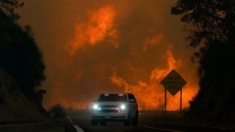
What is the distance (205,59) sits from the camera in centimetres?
4612

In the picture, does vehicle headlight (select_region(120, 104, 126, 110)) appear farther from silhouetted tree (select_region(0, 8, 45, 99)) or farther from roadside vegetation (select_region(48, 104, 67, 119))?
roadside vegetation (select_region(48, 104, 67, 119))

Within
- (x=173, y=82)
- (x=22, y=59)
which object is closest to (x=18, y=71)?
(x=22, y=59)

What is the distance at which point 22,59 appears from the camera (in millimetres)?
68750

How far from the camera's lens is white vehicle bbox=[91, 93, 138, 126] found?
41.6 meters

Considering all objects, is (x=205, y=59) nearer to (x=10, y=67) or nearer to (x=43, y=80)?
(x=10, y=67)

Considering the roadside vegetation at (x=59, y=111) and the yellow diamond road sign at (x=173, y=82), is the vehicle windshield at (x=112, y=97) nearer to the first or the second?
the yellow diamond road sign at (x=173, y=82)

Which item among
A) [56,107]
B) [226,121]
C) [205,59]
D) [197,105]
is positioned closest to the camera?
[226,121]

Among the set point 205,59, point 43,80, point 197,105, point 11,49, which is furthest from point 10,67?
point 205,59

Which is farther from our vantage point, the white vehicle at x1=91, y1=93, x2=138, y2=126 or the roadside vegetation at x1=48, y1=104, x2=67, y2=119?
the roadside vegetation at x1=48, y1=104, x2=67, y2=119

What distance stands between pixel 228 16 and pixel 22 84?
31930 millimetres

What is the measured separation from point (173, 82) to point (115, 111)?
53.5 ft

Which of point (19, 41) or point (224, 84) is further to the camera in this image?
point (19, 41)

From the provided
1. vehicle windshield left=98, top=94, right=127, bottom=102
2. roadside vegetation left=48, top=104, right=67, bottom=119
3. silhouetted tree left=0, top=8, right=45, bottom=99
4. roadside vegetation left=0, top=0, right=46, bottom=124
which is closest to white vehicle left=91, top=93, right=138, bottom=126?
vehicle windshield left=98, top=94, right=127, bottom=102

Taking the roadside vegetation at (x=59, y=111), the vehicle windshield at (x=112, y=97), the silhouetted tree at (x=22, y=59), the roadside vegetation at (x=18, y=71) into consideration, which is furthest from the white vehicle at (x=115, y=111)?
the roadside vegetation at (x=59, y=111)
